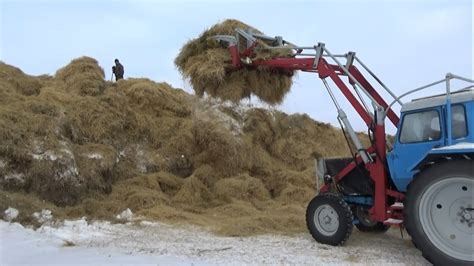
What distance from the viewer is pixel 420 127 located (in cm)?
750

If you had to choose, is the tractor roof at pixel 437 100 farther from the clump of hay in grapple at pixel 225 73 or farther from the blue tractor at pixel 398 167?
the clump of hay in grapple at pixel 225 73

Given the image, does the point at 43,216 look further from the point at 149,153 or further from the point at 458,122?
the point at 458,122

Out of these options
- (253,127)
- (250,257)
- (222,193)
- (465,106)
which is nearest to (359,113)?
(465,106)

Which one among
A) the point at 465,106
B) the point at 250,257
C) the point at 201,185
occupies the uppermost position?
the point at 465,106

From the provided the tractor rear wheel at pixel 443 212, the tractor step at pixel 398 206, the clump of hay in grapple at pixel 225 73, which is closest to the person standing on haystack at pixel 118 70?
the clump of hay in grapple at pixel 225 73

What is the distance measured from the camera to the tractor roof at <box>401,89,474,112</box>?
700 centimetres

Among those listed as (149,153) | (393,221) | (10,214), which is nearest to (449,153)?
(393,221)

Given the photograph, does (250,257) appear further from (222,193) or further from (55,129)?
(55,129)

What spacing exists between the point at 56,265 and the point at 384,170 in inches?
198

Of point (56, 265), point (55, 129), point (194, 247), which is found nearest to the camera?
point (56, 265)

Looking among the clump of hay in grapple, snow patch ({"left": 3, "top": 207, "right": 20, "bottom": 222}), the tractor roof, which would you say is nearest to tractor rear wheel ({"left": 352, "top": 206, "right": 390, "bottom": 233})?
the tractor roof

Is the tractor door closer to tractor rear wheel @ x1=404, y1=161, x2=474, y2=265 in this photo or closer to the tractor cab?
the tractor cab

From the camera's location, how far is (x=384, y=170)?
796 cm

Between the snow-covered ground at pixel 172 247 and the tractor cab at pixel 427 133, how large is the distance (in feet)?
4.52
